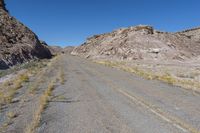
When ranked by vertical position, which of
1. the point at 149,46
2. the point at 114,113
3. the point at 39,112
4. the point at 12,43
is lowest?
the point at 39,112

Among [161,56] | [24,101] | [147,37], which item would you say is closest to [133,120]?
[24,101]

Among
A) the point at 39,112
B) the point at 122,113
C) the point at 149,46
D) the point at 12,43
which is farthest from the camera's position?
the point at 149,46

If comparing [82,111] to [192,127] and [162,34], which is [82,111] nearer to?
[192,127]

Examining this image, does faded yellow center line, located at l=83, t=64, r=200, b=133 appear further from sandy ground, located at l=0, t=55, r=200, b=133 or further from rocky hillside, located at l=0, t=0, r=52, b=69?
rocky hillside, located at l=0, t=0, r=52, b=69

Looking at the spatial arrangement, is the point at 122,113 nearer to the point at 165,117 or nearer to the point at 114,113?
the point at 114,113

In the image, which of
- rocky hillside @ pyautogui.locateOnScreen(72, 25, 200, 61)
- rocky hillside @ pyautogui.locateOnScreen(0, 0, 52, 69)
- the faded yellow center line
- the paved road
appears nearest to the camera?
the faded yellow center line

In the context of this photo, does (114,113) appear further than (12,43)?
No

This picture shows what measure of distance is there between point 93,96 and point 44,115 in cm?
405

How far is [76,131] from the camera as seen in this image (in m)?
8.12

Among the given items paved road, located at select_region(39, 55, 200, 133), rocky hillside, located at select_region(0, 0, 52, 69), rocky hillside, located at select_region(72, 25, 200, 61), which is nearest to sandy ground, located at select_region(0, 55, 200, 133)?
paved road, located at select_region(39, 55, 200, 133)

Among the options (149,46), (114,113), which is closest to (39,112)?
(114,113)

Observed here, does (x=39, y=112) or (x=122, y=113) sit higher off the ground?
(x=122, y=113)

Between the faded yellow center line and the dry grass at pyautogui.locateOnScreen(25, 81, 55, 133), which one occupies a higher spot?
the faded yellow center line

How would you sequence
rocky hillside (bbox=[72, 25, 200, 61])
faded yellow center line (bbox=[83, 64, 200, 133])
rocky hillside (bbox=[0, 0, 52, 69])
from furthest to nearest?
rocky hillside (bbox=[72, 25, 200, 61]) < rocky hillside (bbox=[0, 0, 52, 69]) < faded yellow center line (bbox=[83, 64, 200, 133])
